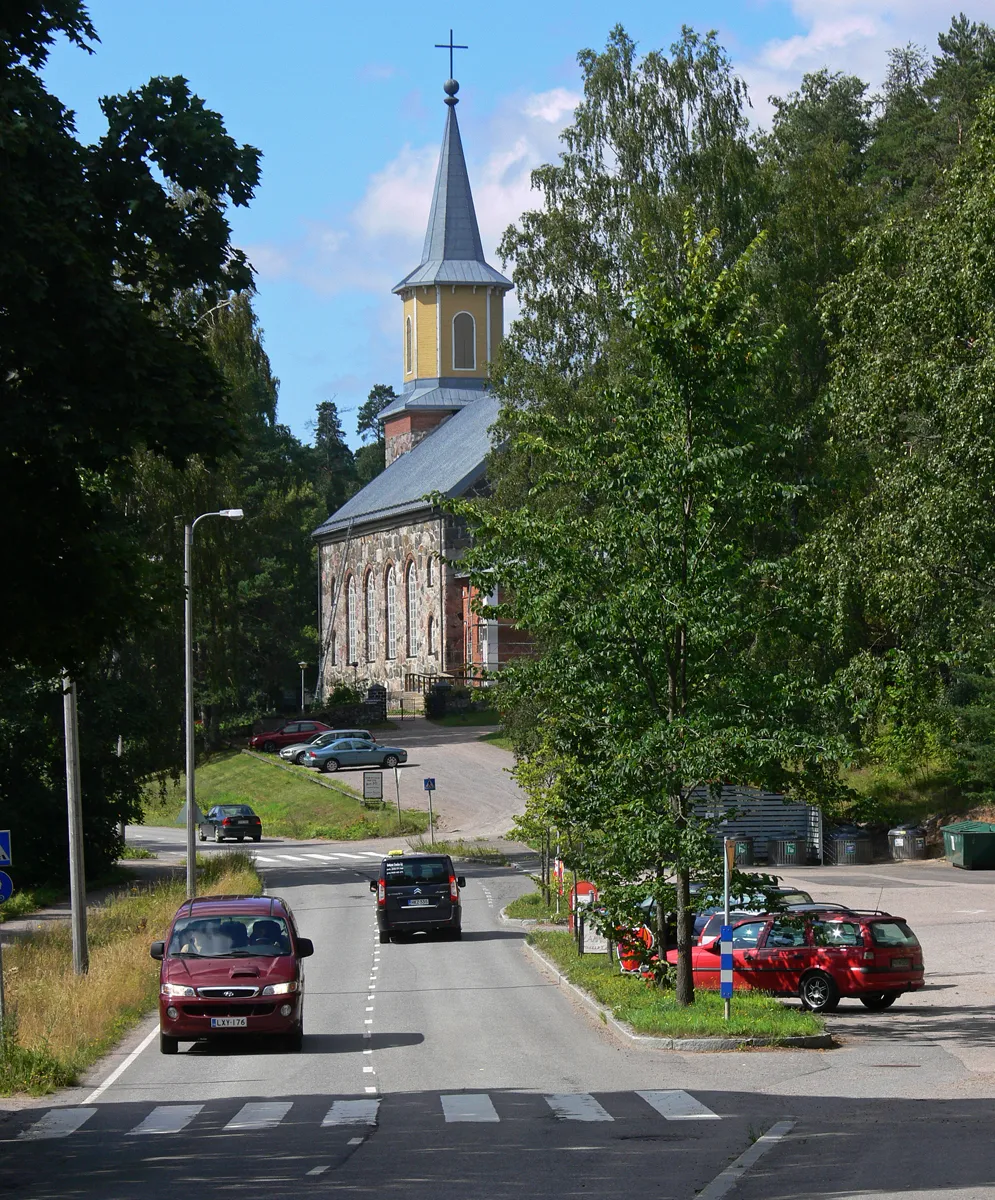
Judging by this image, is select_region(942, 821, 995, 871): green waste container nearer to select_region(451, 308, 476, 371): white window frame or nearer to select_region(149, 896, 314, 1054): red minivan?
select_region(149, 896, 314, 1054): red minivan

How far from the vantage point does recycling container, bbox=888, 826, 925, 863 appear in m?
44.7

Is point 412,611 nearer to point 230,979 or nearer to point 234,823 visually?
point 234,823

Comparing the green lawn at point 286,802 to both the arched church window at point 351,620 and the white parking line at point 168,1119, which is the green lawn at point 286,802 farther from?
the white parking line at point 168,1119

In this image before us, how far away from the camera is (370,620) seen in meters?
94.6

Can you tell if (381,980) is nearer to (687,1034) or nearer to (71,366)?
(687,1034)

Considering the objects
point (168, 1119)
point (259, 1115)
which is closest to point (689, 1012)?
point (259, 1115)

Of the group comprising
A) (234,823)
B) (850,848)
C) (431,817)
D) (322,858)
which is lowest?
(322,858)

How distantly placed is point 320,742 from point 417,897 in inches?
1398

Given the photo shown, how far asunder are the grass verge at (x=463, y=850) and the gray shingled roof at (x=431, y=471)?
30.2m

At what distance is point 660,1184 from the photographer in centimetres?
1071

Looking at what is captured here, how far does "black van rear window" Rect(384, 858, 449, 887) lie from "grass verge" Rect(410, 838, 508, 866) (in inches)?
598

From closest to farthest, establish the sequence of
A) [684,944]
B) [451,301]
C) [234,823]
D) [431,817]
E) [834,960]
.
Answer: [684,944] < [834,960] < [431,817] < [234,823] < [451,301]

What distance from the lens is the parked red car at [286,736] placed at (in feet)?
238

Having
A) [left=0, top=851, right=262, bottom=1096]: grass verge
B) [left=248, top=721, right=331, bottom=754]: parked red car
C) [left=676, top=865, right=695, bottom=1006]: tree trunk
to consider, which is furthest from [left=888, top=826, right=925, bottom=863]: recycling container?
[left=248, top=721, right=331, bottom=754]: parked red car
